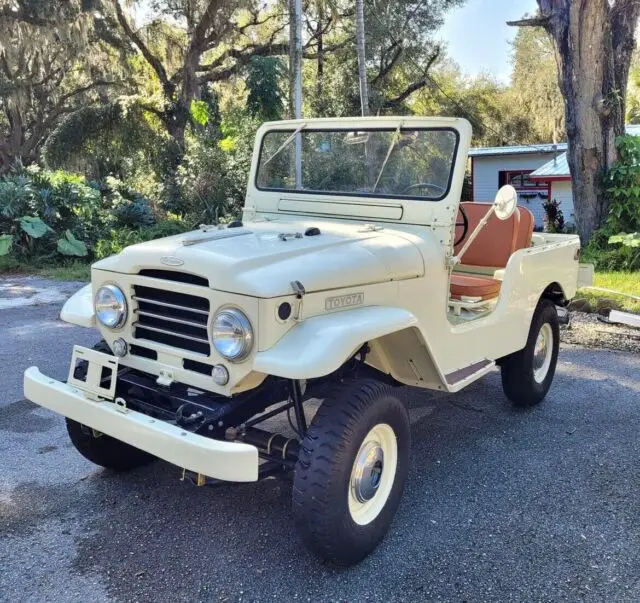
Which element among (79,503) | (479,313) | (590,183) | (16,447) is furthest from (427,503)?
(590,183)

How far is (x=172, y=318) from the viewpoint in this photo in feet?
9.78

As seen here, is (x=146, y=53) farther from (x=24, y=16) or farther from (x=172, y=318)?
(x=172, y=318)

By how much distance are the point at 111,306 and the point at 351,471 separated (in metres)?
1.44

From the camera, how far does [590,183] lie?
11016 mm

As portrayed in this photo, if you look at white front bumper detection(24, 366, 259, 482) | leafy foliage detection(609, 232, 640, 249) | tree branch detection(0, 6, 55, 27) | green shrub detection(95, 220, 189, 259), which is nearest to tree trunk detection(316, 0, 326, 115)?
tree branch detection(0, 6, 55, 27)

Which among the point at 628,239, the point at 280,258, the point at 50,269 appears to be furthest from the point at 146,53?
the point at 280,258

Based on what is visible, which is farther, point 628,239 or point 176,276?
point 628,239

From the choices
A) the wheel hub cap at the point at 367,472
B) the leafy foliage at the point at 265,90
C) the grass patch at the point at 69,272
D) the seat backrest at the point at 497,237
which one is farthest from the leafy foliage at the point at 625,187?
the wheel hub cap at the point at 367,472

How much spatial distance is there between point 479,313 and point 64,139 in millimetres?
19555

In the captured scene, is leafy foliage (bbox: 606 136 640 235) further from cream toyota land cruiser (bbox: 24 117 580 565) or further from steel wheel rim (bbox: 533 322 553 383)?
cream toyota land cruiser (bbox: 24 117 580 565)

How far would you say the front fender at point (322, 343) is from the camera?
2506mm

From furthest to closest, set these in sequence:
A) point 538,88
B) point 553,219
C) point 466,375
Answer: point 538,88, point 553,219, point 466,375

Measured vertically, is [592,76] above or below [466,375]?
above

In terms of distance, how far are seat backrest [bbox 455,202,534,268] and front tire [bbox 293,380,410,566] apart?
7.65 ft
